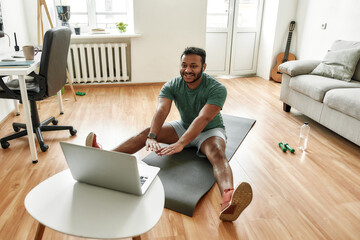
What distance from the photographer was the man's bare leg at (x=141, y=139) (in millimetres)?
1926

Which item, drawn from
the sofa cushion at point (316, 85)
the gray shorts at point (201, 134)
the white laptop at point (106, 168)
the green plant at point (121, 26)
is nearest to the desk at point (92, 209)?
the white laptop at point (106, 168)

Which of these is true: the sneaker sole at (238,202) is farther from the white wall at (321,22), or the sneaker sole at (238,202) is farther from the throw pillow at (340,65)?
the white wall at (321,22)

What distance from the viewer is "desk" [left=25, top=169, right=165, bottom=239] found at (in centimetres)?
92

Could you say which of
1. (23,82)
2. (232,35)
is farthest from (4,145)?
(232,35)

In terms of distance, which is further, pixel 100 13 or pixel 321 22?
pixel 100 13

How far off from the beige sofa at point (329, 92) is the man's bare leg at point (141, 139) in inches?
56.8

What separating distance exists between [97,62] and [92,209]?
3284 mm

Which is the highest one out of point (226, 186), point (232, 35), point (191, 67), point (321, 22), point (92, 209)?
point (321, 22)

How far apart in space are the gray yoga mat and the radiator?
2308 mm

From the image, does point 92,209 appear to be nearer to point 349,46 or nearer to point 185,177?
point 185,177

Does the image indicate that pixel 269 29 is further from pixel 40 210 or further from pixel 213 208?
pixel 40 210

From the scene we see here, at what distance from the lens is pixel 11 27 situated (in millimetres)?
3072

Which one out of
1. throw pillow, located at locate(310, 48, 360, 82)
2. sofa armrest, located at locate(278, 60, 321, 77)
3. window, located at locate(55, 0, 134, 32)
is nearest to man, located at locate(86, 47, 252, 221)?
sofa armrest, located at locate(278, 60, 321, 77)

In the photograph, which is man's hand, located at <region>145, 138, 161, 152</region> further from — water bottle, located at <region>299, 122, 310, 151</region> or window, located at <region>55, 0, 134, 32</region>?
window, located at <region>55, 0, 134, 32</region>
